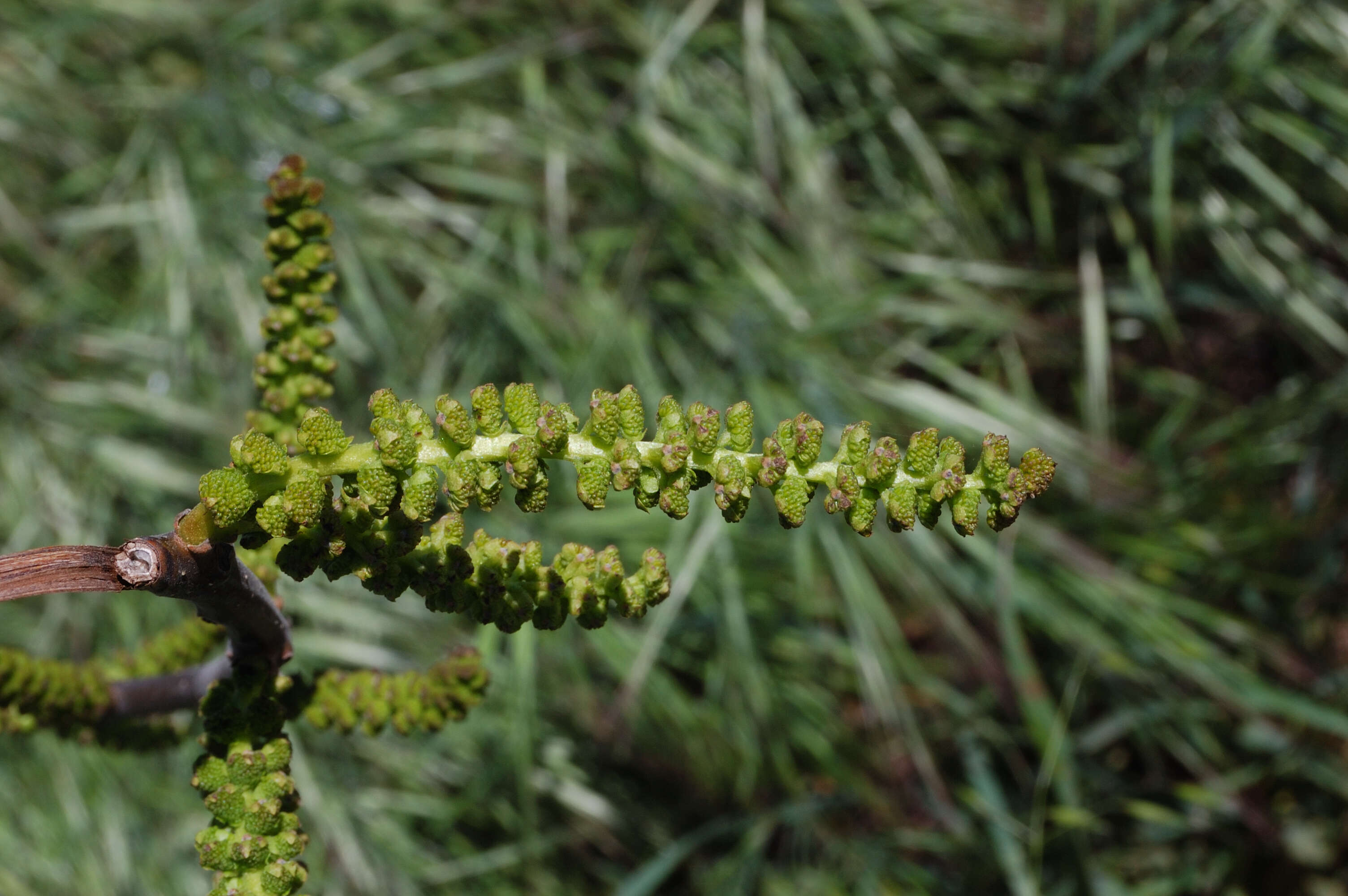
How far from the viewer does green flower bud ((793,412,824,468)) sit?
76 cm

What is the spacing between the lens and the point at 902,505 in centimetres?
78

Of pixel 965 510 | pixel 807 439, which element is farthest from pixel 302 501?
pixel 965 510

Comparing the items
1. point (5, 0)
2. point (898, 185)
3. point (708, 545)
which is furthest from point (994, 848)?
point (5, 0)

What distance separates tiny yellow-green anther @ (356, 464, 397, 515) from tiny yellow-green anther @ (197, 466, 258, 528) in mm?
69

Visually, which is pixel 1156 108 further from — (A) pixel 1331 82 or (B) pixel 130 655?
(B) pixel 130 655

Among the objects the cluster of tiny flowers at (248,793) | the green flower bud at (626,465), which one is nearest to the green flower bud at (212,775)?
the cluster of tiny flowers at (248,793)

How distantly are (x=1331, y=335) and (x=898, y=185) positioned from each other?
1.36 meters

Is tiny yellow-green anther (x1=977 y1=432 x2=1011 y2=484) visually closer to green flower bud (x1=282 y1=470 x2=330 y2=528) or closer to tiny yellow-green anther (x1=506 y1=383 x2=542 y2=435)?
tiny yellow-green anther (x1=506 y1=383 x2=542 y2=435)

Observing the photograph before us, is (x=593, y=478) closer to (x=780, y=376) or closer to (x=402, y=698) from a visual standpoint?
(x=402, y=698)

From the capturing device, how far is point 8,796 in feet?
10.3

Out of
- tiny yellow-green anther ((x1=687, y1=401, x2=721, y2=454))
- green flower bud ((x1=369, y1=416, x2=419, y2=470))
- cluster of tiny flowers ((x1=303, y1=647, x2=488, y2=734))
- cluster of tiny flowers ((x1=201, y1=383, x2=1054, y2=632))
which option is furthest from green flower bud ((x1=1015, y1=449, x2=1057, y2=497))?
cluster of tiny flowers ((x1=303, y1=647, x2=488, y2=734))

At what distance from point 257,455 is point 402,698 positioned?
1.49 ft

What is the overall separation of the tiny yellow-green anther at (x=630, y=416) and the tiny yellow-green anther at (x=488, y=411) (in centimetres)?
9

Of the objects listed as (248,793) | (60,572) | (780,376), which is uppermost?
(780,376)
